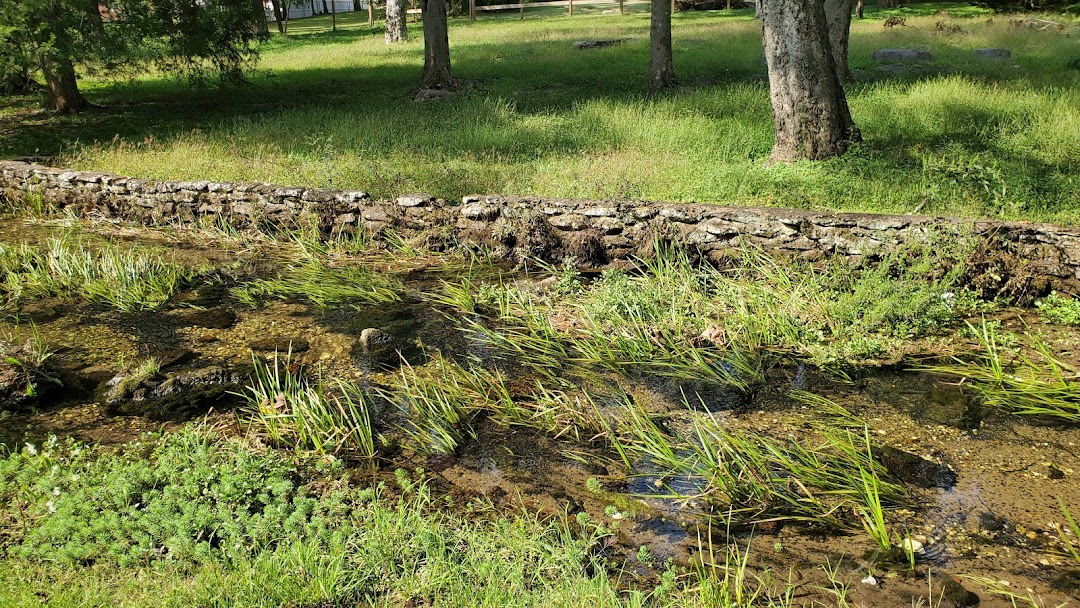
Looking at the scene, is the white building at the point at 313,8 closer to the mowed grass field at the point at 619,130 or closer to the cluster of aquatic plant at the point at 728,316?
the mowed grass field at the point at 619,130

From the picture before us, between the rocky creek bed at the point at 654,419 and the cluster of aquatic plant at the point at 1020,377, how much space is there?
3.4 inches

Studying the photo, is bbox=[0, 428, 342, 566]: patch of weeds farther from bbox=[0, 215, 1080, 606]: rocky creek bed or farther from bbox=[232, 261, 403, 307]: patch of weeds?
bbox=[232, 261, 403, 307]: patch of weeds

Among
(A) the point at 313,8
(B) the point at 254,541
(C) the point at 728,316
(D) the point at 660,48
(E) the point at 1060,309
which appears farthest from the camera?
(A) the point at 313,8

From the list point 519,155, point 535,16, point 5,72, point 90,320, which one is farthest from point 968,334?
point 535,16

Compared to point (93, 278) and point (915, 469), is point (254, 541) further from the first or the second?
point (93, 278)

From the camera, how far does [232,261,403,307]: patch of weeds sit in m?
7.29

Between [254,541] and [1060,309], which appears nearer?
[254,541]

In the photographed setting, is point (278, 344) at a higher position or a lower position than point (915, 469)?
higher

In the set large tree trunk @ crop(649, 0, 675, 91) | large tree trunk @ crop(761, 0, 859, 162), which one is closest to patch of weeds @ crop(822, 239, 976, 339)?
large tree trunk @ crop(761, 0, 859, 162)

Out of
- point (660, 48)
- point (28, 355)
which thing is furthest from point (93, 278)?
point (660, 48)

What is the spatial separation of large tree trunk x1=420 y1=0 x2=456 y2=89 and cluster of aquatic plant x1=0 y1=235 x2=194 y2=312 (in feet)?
30.6

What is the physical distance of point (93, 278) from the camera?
7613 millimetres

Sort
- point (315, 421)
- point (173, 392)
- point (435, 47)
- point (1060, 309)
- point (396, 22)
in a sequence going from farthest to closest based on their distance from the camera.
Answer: point (396, 22) < point (435, 47) < point (1060, 309) < point (173, 392) < point (315, 421)

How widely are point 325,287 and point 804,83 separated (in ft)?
20.7
